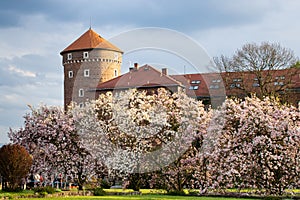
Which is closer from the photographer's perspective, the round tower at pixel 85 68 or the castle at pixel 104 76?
the castle at pixel 104 76

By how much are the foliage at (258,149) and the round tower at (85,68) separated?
49262 millimetres

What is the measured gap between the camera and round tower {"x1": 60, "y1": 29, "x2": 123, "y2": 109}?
233 feet

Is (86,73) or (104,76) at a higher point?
(86,73)

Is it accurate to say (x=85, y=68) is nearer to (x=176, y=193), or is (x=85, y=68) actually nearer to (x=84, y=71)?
(x=84, y=71)

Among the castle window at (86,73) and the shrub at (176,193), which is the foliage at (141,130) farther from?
the castle window at (86,73)

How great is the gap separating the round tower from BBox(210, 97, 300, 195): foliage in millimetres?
49262

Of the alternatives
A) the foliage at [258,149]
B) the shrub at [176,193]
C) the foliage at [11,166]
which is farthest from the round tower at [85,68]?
the foliage at [258,149]

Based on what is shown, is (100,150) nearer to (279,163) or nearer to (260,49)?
(279,163)

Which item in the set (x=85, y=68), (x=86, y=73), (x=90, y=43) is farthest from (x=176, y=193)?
(x=90, y=43)

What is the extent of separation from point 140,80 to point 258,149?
45.8 meters

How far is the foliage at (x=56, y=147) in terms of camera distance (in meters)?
28.6

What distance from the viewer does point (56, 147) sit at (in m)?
28.6

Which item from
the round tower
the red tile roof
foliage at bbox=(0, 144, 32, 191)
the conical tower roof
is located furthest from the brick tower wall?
foliage at bbox=(0, 144, 32, 191)

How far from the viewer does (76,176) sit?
29.2 meters
